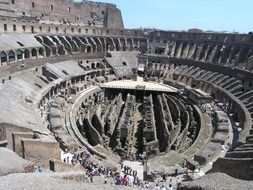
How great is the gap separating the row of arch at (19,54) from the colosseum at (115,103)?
151 mm

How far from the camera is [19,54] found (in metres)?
40.1

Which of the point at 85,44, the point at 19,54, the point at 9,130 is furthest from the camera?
the point at 85,44

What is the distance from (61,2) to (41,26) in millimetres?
12511

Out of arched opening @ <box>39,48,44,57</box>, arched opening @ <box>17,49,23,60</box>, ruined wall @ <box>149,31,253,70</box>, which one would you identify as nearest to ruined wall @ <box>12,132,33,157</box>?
arched opening @ <box>17,49,23,60</box>

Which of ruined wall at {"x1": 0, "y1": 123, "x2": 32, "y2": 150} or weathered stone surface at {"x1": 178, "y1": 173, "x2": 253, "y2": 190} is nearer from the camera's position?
weathered stone surface at {"x1": 178, "y1": 173, "x2": 253, "y2": 190}

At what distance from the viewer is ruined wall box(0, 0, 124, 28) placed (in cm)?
5075

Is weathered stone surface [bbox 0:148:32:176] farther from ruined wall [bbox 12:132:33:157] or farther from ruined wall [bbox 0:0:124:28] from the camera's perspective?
ruined wall [bbox 0:0:124:28]

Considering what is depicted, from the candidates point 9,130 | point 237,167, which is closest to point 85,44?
point 9,130

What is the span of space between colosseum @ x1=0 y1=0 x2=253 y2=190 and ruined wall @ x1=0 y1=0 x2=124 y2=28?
8.5 inches

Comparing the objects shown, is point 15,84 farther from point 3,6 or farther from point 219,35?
point 219,35

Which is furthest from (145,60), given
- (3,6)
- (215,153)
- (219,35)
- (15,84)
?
(215,153)

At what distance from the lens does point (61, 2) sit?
59.4m

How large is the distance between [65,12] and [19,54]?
76.6 ft

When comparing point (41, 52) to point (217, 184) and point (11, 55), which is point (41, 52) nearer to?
point (11, 55)
